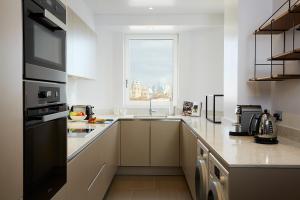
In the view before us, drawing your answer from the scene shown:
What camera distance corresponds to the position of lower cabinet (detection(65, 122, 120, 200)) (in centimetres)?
183

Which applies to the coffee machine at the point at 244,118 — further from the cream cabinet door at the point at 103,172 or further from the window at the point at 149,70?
the window at the point at 149,70

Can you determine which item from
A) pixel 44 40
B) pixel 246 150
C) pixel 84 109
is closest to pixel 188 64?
pixel 84 109

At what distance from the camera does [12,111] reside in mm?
949

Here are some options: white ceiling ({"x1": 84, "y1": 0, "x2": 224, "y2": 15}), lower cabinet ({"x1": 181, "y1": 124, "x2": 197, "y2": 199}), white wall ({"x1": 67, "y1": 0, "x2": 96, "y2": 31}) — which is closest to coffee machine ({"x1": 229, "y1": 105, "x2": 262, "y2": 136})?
lower cabinet ({"x1": 181, "y1": 124, "x2": 197, "y2": 199})

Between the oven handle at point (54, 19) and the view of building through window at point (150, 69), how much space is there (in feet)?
12.1

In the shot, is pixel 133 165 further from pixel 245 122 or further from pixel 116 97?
pixel 245 122

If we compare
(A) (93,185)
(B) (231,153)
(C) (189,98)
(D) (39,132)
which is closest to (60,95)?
(D) (39,132)

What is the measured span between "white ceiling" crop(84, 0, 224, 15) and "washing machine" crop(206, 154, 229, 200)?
264 centimetres

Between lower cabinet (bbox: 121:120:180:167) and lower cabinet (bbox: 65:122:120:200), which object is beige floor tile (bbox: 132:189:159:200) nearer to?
lower cabinet (bbox: 65:122:120:200)

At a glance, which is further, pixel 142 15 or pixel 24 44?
pixel 142 15

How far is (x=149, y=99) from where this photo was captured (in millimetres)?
5195

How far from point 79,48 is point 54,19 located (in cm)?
220

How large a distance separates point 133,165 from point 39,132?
3341mm

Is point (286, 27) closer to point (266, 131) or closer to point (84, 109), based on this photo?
point (266, 131)
